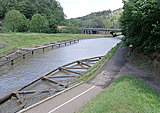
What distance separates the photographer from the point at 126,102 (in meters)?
9.34

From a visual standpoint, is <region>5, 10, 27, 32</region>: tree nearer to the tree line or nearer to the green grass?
the tree line

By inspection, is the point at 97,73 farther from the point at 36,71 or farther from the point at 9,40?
the point at 9,40

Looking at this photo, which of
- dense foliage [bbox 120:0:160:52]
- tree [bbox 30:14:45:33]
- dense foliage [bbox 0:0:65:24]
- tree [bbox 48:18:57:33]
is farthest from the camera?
dense foliage [bbox 0:0:65:24]

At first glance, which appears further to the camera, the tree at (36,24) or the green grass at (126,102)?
the tree at (36,24)

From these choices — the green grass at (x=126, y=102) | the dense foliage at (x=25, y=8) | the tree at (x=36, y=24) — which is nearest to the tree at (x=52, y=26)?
the tree at (x=36, y=24)

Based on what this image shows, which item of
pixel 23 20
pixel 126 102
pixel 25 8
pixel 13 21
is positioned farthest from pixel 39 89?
pixel 25 8

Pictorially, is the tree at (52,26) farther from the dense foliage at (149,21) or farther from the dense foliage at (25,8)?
the dense foliage at (149,21)

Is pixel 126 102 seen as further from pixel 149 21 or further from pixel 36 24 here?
pixel 36 24

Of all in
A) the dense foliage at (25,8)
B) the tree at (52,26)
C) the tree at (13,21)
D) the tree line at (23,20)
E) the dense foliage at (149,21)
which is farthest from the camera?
the dense foliage at (25,8)

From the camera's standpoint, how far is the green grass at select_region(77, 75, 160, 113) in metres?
8.66

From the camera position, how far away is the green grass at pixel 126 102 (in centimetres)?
866

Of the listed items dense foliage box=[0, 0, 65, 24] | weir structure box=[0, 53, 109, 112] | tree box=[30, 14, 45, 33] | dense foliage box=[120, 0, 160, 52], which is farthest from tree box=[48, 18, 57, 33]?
dense foliage box=[120, 0, 160, 52]

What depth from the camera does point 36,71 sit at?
20984 mm

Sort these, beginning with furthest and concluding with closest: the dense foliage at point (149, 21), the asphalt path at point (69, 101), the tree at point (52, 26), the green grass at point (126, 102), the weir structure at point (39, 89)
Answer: the tree at point (52, 26) → the dense foliage at point (149, 21) → the weir structure at point (39, 89) → the asphalt path at point (69, 101) → the green grass at point (126, 102)
